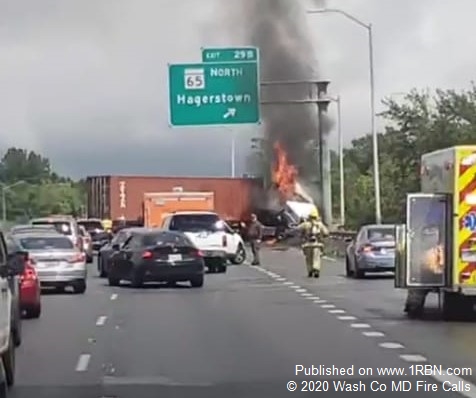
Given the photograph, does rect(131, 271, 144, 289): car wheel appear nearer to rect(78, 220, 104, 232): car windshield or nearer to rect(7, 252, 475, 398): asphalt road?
rect(7, 252, 475, 398): asphalt road

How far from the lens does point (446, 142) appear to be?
64938mm

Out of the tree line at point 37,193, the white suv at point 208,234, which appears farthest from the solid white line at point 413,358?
the tree line at point 37,193

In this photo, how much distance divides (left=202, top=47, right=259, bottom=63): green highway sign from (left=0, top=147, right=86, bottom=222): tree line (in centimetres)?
7558

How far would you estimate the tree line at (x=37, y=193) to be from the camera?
140350 millimetres

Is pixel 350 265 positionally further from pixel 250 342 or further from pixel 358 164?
pixel 358 164

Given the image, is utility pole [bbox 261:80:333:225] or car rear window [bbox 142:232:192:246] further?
utility pole [bbox 261:80:333:225]

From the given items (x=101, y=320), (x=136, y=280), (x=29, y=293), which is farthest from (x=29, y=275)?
(x=136, y=280)

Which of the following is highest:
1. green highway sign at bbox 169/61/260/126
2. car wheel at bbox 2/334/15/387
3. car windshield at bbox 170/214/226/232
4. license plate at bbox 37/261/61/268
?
green highway sign at bbox 169/61/260/126

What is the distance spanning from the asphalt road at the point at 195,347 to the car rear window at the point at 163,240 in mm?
3161

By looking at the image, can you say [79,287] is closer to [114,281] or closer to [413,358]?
[114,281]

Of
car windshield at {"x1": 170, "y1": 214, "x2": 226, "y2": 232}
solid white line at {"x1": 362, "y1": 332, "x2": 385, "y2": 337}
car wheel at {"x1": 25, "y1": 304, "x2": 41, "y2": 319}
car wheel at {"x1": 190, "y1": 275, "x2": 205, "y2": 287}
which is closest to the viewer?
solid white line at {"x1": 362, "y1": 332, "x2": 385, "y2": 337}

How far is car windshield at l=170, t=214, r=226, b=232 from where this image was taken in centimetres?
4431

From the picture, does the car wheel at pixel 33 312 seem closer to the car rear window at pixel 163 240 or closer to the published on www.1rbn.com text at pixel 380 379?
the published on www.1rbn.com text at pixel 380 379

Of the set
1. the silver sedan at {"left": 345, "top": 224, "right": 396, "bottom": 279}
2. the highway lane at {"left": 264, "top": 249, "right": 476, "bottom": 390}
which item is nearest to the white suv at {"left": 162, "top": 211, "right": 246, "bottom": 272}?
the highway lane at {"left": 264, "top": 249, "right": 476, "bottom": 390}
